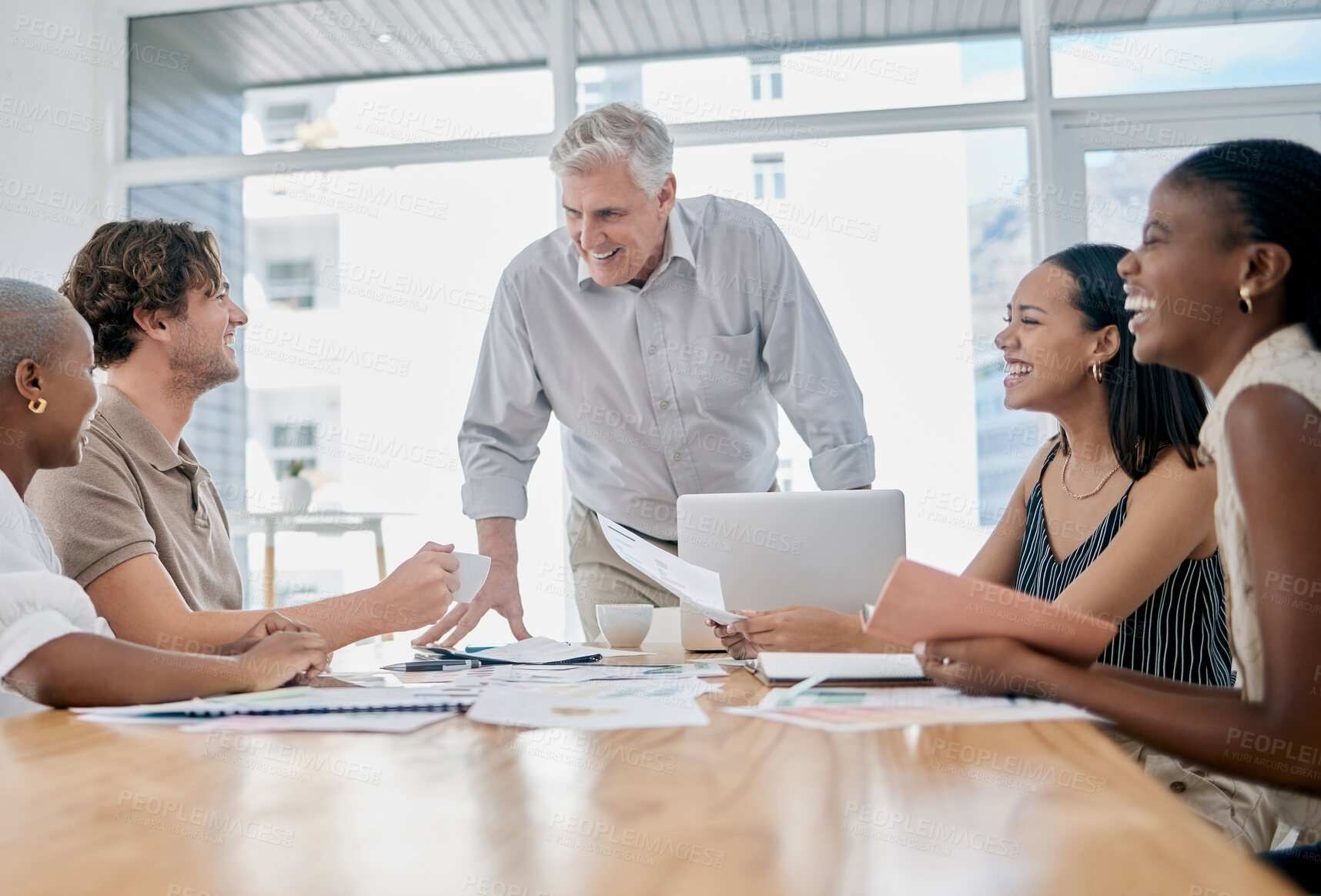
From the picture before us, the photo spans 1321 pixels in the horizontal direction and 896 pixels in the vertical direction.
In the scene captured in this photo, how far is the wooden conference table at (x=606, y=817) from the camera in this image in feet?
1.60

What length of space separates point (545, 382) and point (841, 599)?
1.06 meters

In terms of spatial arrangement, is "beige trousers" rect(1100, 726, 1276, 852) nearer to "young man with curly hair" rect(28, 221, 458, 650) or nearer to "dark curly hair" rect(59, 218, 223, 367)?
"young man with curly hair" rect(28, 221, 458, 650)

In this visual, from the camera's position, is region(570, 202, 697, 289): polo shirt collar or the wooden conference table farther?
region(570, 202, 697, 289): polo shirt collar

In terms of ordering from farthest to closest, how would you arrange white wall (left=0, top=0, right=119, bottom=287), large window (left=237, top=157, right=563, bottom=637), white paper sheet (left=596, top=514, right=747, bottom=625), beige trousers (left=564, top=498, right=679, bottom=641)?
large window (left=237, top=157, right=563, bottom=637) → white wall (left=0, top=0, right=119, bottom=287) → beige trousers (left=564, top=498, right=679, bottom=641) → white paper sheet (left=596, top=514, right=747, bottom=625)

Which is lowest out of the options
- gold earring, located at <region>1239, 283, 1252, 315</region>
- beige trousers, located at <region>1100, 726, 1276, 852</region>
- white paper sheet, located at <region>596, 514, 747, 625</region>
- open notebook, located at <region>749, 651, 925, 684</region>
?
beige trousers, located at <region>1100, 726, 1276, 852</region>

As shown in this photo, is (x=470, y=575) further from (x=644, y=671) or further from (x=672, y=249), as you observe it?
(x=672, y=249)

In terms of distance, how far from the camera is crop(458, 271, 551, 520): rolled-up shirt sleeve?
8.30 ft

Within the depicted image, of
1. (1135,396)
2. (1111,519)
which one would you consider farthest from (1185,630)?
(1135,396)

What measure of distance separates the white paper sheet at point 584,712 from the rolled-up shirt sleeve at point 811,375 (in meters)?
1.42

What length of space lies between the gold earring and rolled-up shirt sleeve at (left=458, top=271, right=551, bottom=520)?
168 cm

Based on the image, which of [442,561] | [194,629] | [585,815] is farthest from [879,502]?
[585,815]

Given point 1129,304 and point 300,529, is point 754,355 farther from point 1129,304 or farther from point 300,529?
point 300,529

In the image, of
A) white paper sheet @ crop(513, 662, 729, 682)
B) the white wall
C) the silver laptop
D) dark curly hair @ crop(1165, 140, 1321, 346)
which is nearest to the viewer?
dark curly hair @ crop(1165, 140, 1321, 346)

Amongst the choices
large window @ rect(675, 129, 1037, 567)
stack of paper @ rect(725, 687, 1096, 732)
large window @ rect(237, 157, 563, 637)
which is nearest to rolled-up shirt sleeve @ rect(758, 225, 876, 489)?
stack of paper @ rect(725, 687, 1096, 732)
